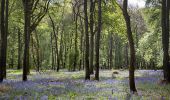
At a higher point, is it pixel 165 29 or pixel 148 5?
pixel 148 5

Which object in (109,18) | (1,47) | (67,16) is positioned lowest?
(1,47)

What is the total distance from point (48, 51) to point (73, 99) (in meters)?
91.3

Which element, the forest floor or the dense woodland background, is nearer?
the forest floor

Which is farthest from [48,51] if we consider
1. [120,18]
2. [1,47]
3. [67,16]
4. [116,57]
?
[1,47]

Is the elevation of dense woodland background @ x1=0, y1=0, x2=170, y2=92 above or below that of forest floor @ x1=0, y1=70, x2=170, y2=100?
above

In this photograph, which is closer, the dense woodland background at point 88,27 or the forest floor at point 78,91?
the forest floor at point 78,91

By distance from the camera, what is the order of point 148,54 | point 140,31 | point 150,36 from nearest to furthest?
1. point 150,36
2. point 148,54
3. point 140,31

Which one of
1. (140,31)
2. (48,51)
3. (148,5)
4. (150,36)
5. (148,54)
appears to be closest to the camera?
(148,5)

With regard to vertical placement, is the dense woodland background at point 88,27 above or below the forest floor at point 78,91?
above

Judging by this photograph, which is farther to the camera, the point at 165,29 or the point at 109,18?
the point at 109,18

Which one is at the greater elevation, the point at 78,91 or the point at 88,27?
the point at 88,27

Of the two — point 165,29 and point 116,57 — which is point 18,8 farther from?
point 116,57

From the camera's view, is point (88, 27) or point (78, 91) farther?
point (88, 27)

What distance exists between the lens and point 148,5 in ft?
114
